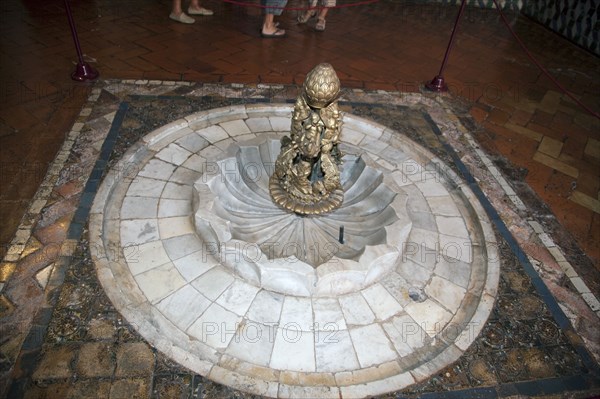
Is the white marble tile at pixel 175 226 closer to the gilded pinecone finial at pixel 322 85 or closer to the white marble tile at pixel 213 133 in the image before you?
the white marble tile at pixel 213 133

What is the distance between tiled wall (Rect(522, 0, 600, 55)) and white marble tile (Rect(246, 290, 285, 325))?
8.00 metres

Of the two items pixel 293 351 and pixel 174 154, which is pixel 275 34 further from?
pixel 293 351

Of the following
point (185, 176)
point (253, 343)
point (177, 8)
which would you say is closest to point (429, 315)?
point (253, 343)

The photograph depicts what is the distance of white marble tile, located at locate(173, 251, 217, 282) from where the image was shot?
3088 millimetres

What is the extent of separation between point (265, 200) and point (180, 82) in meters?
2.47

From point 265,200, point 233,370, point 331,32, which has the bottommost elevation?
point 233,370

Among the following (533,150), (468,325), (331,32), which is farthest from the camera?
(331,32)

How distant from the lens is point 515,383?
2.70m

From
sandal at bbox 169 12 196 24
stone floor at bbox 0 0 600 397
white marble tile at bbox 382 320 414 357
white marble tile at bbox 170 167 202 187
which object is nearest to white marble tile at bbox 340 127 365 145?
stone floor at bbox 0 0 600 397

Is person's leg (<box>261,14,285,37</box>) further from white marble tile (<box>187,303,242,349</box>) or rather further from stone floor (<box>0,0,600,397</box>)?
white marble tile (<box>187,303,242,349</box>)

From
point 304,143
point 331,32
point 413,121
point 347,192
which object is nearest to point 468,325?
point 347,192

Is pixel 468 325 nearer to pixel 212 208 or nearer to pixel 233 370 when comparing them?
pixel 233 370

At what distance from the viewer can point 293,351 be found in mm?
2725

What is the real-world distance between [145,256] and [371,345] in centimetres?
181
